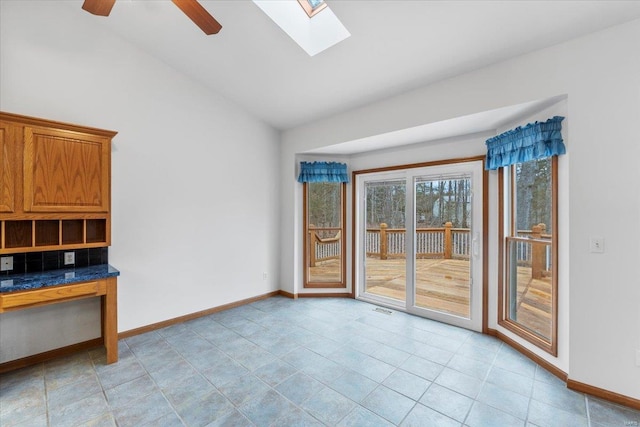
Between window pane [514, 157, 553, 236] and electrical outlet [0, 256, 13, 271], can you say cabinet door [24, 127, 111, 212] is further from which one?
window pane [514, 157, 553, 236]

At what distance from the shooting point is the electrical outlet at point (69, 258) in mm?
Result: 2815

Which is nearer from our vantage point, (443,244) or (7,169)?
(7,169)

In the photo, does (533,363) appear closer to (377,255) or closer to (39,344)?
(377,255)

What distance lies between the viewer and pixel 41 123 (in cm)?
242

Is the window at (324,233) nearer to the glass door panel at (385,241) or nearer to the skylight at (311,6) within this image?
the glass door panel at (385,241)

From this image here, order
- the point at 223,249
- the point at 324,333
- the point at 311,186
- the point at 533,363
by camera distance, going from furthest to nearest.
Result: the point at 311,186, the point at 223,249, the point at 324,333, the point at 533,363

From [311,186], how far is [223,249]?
172 centimetres

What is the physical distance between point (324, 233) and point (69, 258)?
324 centimetres

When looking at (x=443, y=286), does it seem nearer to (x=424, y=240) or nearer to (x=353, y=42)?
(x=424, y=240)

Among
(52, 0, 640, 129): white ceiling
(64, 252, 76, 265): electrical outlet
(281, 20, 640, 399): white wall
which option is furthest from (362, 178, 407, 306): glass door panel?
(64, 252, 76, 265): electrical outlet

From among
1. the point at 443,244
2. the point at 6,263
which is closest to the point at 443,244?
the point at 443,244

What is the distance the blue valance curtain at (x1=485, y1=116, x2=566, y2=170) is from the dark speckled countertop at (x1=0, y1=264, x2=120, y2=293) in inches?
158

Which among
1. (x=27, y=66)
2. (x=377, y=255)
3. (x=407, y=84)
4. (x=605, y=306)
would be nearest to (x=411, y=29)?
(x=407, y=84)

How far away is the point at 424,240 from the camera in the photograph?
12.7 feet
